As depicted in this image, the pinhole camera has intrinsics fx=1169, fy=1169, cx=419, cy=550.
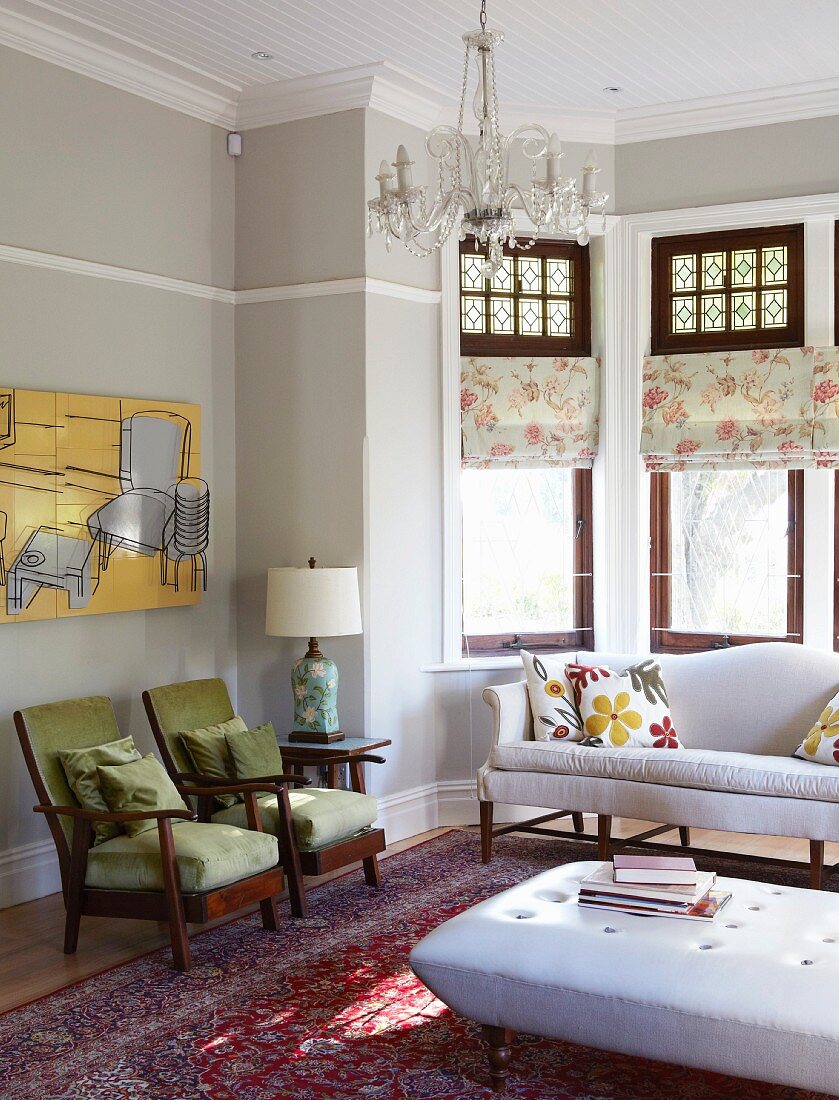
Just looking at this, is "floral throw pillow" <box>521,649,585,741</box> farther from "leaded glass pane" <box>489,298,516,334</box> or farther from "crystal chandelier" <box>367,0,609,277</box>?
"crystal chandelier" <box>367,0,609,277</box>

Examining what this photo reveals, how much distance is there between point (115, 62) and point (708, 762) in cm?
393

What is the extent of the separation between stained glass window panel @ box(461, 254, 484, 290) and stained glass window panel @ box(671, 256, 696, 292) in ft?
3.36

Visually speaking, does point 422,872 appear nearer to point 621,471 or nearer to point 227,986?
point 227,986

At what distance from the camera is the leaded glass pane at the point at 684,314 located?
616 centimetres

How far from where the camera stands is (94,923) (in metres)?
4.51

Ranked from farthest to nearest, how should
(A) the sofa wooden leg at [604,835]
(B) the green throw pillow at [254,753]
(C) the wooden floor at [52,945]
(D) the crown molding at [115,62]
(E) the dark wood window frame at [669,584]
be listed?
(E) the dark wood window frame at [669,584], (A) the sofa wooden leg at [604,835], (B) the green throw pillow at [254,753], (D) the crown molding at [115,62], (C) the wooden floor at [52,945]

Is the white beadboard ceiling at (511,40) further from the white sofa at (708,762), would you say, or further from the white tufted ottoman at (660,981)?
the white tufted ottoman at (660,981)

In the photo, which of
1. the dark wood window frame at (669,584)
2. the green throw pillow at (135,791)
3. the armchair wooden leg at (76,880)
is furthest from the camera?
the dark wood window frame at (669,584)

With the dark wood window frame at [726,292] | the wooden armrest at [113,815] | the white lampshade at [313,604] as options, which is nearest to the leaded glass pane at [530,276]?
the dark wood window frame at [726,292]

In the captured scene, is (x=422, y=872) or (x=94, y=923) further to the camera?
(x=422, y=872)

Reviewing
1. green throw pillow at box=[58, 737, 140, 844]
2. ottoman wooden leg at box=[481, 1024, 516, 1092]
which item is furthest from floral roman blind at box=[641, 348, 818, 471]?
ottoman wooden leg at box=[481, 1024, 516, 1092]

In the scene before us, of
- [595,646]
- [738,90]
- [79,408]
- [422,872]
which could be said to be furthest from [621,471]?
[79,408]

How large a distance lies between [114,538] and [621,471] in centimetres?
264

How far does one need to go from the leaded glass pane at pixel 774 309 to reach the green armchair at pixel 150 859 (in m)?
3.48
